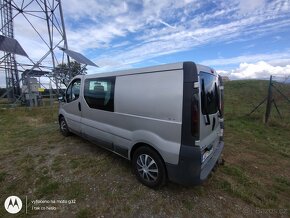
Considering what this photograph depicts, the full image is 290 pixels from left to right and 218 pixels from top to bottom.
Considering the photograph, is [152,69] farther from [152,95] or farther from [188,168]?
[188,168]

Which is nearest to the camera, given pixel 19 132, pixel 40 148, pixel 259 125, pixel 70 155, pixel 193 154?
pixel 193 154

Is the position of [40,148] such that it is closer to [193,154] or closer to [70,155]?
[70,155]

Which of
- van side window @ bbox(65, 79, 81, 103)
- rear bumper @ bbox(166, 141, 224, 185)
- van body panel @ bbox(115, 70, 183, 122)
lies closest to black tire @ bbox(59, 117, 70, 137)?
van side window @ bbox(65, 79, 81, 103)

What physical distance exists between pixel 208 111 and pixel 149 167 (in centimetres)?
131

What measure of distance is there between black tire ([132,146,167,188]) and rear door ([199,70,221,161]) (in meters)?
0.71

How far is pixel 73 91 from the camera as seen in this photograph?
5.00 m


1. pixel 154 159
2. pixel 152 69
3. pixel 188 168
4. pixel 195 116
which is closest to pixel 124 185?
pixel 154 159

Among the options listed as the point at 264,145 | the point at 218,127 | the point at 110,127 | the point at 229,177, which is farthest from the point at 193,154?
the point at 264,145

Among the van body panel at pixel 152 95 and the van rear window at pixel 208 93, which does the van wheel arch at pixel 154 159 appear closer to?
the van body panel at pixel 152 95

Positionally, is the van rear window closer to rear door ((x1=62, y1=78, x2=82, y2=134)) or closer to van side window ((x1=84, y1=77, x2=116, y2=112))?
van side window ((x1=84, y1=77, x2=116, y2=112))

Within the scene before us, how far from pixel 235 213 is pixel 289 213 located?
81 centimetres

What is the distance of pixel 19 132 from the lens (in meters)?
6.93

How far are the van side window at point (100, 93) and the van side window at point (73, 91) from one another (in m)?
0.45

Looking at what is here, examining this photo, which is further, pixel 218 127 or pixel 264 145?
pixel 264 145
